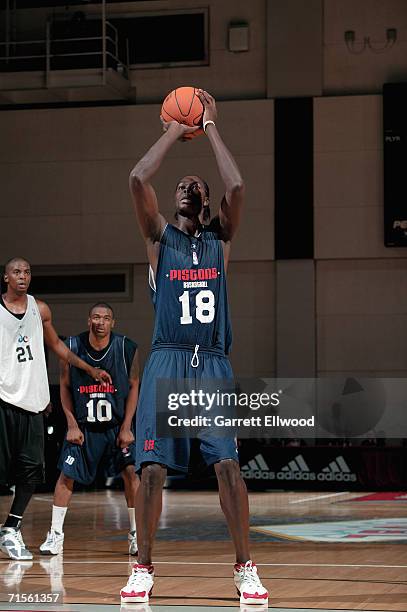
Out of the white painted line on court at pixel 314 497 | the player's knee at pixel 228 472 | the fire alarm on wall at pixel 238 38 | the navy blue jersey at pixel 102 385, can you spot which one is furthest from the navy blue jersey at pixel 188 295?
the fire alarm on wall at pixel 238 38

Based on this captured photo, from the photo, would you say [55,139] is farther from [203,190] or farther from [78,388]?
[203,190]

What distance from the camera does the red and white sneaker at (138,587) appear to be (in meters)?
4.64

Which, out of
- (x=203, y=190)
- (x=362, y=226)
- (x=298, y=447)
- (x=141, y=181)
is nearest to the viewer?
(x=141, y=181)

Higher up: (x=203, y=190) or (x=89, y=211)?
(x=89, y=211)

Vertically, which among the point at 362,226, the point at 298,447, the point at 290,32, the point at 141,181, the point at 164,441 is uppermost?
the point at 290,32

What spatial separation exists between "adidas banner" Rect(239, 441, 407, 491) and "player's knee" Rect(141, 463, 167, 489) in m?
9.82

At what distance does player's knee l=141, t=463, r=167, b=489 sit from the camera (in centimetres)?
471

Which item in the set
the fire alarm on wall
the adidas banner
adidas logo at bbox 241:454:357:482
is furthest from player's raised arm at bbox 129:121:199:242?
the fire alarm on wall

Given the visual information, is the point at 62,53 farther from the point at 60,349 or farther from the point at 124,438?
the point at 124,438

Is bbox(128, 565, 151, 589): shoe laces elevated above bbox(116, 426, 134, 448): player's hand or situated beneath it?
situated beneath

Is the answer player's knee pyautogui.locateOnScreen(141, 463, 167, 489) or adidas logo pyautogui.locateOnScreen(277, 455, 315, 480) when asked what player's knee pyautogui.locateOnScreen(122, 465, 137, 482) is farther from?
adidas logo pyautogui.locateOnScreen(277, 455, 315, 480)

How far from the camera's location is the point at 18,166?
1880 centimetres

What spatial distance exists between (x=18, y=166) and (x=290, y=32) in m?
5.40

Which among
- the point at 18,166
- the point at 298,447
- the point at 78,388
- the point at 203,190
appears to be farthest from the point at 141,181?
the point at 18,166
